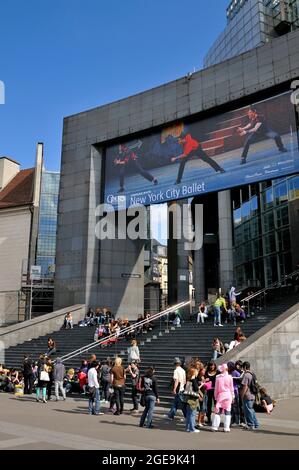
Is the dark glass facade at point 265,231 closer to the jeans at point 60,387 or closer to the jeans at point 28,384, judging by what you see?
the jeans at point 28,384

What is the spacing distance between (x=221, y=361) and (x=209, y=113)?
1675 cm

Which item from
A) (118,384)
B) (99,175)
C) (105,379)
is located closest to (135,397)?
(118,384)

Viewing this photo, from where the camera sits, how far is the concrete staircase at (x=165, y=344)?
719 inches

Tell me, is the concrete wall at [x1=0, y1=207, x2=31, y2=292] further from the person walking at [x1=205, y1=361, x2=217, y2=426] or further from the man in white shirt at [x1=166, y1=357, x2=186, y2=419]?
the person walking at [x1=205, y1=361, x2=217, y2=426]

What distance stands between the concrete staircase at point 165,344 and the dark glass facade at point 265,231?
2021cm

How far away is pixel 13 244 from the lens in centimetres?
4184

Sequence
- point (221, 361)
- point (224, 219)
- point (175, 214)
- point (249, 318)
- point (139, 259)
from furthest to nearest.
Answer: point (175, 214) < point (224, 219) < point (139, 259) < point (249, 318) < point (221, 361)

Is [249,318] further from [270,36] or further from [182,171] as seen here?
[270,36]

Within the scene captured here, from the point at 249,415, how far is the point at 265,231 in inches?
1520

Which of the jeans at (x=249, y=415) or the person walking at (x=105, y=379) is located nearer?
the jeans at (x=249, y=415)

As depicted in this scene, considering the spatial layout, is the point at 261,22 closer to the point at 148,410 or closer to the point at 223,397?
the point at 223,397

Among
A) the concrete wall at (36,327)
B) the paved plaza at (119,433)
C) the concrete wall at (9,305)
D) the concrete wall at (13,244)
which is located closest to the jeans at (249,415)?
the paved plaza at (119,433)

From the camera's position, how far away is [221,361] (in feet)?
48.9
